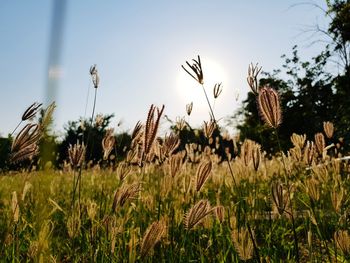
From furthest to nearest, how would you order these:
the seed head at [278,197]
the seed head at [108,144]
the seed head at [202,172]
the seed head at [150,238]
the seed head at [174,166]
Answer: the seed head at [108,144]
the seed head at [174,166]
the seed head at [202,172]
the seed head at [278,197]
the seed head at [150,238]

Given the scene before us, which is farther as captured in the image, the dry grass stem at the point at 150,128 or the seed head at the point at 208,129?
the seed head at the point at 208,129

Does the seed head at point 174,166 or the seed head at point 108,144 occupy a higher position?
the seed head at point 108,144

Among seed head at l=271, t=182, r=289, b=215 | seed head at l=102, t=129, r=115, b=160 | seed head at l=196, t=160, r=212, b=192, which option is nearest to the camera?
seed head at l=271, t=182, r=289, b=215

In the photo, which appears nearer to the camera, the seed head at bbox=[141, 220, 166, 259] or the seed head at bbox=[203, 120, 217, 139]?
the seed head at bbox=[141, 220, 166, 259]

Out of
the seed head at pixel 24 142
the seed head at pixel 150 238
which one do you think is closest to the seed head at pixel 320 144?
the seed head at pixel 150 238

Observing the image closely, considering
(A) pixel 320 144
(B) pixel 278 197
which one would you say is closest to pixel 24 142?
(B) pixel 278 197

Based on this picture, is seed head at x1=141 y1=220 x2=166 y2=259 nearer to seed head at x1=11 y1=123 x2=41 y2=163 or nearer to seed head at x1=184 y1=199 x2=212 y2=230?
seed head at x1=184 y1=199 x2=212 y2=230

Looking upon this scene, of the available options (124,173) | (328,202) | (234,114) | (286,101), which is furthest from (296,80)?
(124,173)

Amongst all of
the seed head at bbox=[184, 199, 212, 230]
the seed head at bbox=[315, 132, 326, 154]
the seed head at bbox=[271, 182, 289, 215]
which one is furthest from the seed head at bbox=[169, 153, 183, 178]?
the seed head at bbox=[315, 132, 326, 154]

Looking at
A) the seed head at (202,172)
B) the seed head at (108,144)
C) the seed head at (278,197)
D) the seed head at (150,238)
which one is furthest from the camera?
the seed head at (108,144)

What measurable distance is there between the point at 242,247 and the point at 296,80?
119 ft

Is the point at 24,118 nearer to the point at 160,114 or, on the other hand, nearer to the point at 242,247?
the point at 160,114

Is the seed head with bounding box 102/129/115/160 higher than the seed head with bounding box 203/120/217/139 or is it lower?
lower

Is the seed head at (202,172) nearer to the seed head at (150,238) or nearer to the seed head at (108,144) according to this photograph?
the seed head at (150,238)
